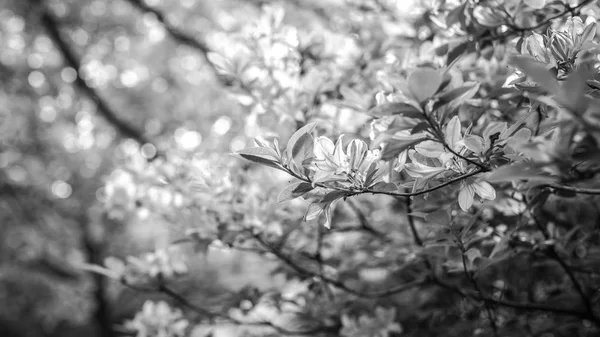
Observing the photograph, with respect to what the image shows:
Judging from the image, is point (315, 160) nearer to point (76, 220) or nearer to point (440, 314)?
point (440, 314)

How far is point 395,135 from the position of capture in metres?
0.74

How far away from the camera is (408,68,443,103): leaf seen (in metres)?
0.64

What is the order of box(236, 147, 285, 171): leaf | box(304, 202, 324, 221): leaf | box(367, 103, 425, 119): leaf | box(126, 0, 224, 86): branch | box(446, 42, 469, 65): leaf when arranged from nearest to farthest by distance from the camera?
box(367, 103, 425, 119): leaf < box(236, 147, 285, 171): leaf < box(304, 202, 324, 221): leaf < box(446, 42, 469, 65): leaf < box(126, 0, 224, 86): branch

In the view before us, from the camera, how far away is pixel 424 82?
0.65m

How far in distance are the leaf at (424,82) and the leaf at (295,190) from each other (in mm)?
287

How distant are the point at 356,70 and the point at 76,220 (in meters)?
3.94

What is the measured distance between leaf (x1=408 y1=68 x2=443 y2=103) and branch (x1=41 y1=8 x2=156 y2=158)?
400 centimetres

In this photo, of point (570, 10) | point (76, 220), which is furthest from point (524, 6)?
point (76, 220)

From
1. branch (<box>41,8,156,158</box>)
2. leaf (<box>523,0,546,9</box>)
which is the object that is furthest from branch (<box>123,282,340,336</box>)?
branch (<box>41,8,156,158</box>)

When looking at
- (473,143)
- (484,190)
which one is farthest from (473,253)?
(473,143)

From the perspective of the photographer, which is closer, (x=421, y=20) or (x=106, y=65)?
(x=421, y=20)

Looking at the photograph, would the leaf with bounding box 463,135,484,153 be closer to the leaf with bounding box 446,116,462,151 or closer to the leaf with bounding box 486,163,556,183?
the leaf with bounding box 446,116,462,151

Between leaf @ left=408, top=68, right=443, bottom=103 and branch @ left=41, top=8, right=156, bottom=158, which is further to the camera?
branch @ left=41, top=8, right=156, bottom=158

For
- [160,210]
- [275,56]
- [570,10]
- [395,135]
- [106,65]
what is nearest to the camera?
[395,135]
